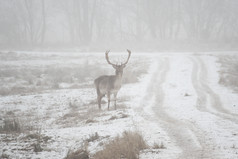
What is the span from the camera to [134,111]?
11.0m

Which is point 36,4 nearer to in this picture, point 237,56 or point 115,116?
point 237,56

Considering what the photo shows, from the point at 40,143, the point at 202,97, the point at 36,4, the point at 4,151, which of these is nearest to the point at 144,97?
the point at 202,97

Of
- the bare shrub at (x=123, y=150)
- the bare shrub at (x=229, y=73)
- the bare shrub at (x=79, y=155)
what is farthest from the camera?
the bare shrub at (x=229, y=73)

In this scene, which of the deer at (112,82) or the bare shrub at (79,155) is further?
the deer at (112,82)

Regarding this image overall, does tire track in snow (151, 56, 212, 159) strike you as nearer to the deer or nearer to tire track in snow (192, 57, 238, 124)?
tire track in snow (192, 57, 238, 124)

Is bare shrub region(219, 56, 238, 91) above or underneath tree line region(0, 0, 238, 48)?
underneath

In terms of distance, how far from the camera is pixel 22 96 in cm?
1574

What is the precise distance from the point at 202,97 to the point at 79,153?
9809 mm

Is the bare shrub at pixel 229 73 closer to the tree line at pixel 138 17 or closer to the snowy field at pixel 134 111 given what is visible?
the snowy field at pixel 134 111

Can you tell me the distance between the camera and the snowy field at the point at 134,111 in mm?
6398

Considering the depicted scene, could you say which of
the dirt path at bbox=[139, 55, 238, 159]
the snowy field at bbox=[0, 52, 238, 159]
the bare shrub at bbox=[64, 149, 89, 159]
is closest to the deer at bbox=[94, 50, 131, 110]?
the snowy field at bbox=[0, 52, 238, 159]

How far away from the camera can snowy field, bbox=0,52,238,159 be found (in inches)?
252

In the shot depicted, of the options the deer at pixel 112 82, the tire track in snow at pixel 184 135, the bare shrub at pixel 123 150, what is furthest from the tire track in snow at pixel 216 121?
the deer at pixel 112 82

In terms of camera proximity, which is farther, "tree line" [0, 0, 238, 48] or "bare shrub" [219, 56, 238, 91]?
"tree line" [0, 0, 238, 48]
